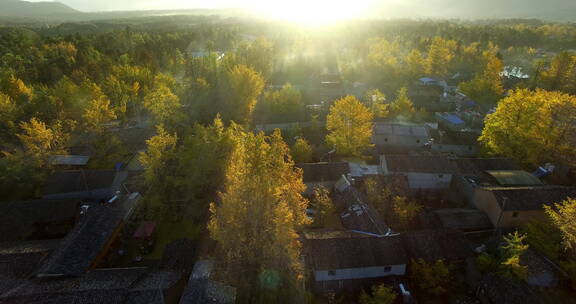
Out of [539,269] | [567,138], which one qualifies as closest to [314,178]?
[539,269]

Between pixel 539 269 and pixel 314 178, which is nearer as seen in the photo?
pixel 539 269

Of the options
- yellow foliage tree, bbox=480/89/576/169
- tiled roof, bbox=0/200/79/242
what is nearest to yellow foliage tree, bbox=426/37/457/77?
yellow foliage tree, bbox=480/89/576/169

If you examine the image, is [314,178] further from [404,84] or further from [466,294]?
[404,84]

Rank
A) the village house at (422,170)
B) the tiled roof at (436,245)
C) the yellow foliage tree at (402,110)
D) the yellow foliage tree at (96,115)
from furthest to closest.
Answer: the yellow foliage tree at (402,110) → the yellow foliage tree at (96,115) → the village house at (422,170) → the tiled roof at (436,245)

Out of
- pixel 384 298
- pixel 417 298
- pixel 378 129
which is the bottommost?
pixel 417 298

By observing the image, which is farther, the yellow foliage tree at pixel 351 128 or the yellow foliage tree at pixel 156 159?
the yellow foliage tree at pixel 351 128

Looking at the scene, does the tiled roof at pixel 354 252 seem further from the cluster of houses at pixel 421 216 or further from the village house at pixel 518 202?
the village house at pixel 518 202

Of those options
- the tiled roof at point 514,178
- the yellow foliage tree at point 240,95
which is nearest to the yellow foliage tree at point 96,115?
the yellow foliage tree at point 240,95
